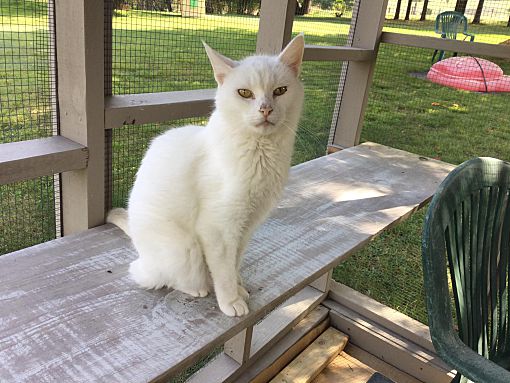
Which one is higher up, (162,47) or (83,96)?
(162,47)

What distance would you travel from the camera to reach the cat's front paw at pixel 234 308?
1.00m

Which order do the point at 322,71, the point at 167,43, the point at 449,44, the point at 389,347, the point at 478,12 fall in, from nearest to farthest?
the point at 167,43, the point at 389,347, the point at 449,44, the point at 322,71, the point at 478,12

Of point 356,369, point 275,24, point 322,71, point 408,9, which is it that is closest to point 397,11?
point 408,9

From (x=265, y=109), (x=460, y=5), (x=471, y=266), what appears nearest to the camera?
(x=265, y=109)

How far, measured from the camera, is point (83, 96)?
3.64 feet

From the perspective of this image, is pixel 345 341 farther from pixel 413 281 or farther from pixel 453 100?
pixel 453 100

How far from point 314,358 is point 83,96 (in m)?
1.50

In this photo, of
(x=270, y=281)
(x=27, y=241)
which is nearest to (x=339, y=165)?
(x=270, y=281)

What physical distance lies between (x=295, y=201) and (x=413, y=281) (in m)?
1.06

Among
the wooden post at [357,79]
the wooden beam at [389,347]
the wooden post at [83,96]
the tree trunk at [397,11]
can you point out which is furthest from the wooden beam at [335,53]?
the wooden beam at [389,347]

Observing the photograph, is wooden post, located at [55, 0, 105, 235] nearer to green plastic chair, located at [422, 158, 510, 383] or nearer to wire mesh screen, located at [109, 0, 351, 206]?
wire mesh screen, located at [109, 0, 351, 206]

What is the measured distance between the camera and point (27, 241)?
1.37m

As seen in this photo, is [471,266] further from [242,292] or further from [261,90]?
[261,90]

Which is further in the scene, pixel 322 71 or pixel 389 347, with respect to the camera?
pixel 322 71
